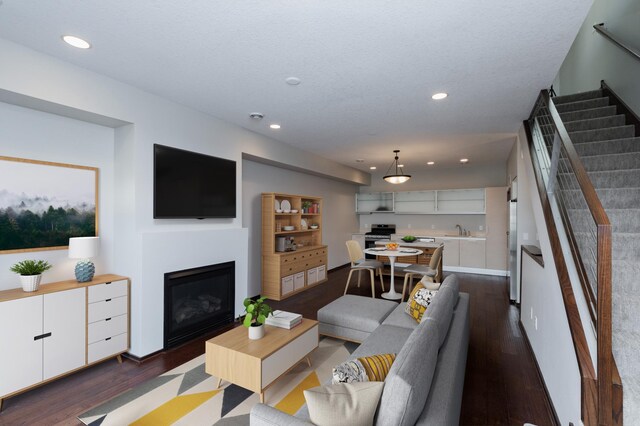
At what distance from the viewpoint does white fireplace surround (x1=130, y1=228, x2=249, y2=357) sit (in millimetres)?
3031

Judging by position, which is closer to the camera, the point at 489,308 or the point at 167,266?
the point at 167,266

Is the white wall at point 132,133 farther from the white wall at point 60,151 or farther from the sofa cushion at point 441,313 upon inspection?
the sofa cushion at point 441,313

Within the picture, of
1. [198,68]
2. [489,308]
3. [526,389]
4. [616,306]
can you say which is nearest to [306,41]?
[198,68]

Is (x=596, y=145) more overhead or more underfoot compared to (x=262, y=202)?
more overhead

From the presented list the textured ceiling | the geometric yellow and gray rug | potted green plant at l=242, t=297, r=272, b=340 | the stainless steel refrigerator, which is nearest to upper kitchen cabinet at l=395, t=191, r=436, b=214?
the stainless steel refrigerator

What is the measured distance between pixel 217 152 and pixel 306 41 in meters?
2.19

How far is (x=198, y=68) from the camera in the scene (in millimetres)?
2641

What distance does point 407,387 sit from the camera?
1.23 meters

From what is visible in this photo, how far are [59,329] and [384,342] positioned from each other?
2.76 m

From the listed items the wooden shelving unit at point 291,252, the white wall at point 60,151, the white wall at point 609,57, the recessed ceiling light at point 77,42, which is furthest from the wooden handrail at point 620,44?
the white wall at point 60,151

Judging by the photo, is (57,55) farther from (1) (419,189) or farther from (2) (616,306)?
(1) (419,189)

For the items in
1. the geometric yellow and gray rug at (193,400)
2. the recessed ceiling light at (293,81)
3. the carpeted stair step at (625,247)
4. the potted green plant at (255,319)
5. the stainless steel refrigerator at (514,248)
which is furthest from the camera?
the stainless steel refrigerator at (514,248)

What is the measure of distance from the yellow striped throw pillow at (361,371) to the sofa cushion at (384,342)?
2.24ft

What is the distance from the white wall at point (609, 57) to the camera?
133 inches
